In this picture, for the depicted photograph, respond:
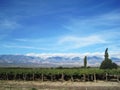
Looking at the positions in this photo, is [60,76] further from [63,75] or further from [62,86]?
[62,86]

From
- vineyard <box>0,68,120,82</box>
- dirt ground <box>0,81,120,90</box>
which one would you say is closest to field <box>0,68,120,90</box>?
Answer: vineyard <box>0,68,120,82</box>

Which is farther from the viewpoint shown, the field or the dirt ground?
the field

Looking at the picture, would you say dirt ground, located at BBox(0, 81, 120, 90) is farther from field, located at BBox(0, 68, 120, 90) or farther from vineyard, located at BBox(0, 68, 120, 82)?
vineyard, located at BBox(0, 68, 120, 82)

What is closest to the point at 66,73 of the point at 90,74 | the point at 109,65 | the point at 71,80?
the point at 71,80

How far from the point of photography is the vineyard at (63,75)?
53.6 meters

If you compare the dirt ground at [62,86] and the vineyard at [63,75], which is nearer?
the dirt ground at [62,86]

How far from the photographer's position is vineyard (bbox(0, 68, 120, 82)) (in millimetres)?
53562

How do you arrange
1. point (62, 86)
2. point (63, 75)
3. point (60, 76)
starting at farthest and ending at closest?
1. point (60, 76)
2. point (63, 75)
3. point (62, 86)

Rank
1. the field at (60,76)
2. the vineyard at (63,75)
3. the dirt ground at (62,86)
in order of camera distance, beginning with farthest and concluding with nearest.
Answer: the vineyard at (63,75) → the field at (60,76) → the dirt ground at (62,86)

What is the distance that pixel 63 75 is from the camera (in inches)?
2156

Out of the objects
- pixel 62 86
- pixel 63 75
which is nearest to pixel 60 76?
pixel 63 75

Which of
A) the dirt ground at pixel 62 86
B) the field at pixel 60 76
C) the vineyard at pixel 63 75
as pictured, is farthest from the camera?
the vineyard at pixel 63 75

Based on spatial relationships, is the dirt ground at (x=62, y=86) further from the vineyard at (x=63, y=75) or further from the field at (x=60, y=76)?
the vineyard at (x=63, y=75)

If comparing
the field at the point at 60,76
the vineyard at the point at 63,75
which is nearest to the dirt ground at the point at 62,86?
the field at the point at 60,76
